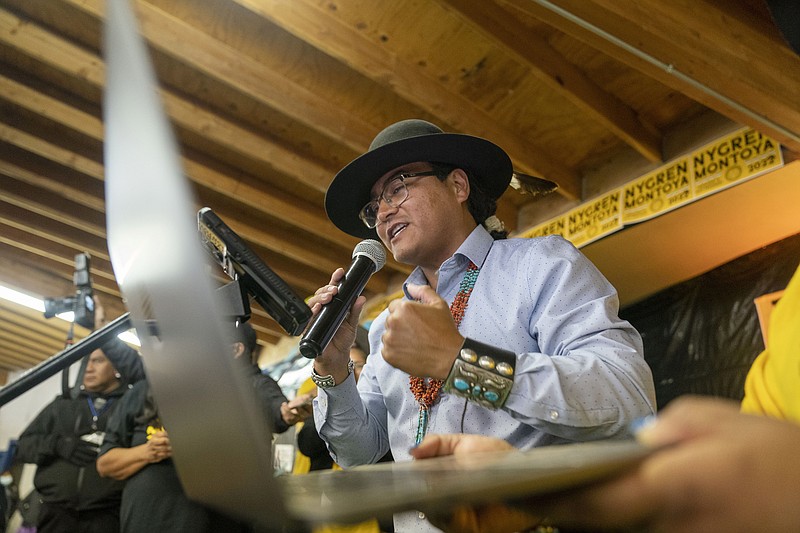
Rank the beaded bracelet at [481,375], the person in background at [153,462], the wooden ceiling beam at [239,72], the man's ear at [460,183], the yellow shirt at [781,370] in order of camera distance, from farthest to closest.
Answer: the wooden ceiling beam at [239,72] < the person in background at [153,462] < the man's ear at [460,183] < the beaded bracelet at [481,375] < the yellow shirt at [781,370]

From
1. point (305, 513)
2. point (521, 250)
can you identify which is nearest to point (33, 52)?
point (521, 250)

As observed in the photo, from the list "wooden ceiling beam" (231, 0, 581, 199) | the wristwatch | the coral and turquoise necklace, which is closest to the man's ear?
the coral and turquoise necklace

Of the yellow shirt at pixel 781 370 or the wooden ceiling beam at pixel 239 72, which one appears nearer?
the yellow shirt at pixel 781 370

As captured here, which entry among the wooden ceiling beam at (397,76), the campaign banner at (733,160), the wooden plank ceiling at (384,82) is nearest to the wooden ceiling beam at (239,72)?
the wooden plank ceiling at (384,82)

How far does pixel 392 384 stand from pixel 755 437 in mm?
1263

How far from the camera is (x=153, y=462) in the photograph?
2479 millimetres

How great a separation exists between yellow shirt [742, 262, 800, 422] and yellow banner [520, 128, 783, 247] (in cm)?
312

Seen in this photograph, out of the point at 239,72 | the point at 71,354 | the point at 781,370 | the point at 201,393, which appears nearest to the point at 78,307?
the point at 71,354

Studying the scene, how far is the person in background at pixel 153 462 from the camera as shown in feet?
7.51

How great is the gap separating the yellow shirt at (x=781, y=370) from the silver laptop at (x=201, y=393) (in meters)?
0.28

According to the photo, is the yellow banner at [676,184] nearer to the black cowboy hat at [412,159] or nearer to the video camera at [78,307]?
the black cowboy hat at [412,159]

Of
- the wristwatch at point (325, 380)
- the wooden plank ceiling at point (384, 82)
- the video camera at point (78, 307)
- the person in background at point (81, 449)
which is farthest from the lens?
the person in background at point (81, 449)

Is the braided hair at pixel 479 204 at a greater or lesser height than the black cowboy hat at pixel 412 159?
lesser

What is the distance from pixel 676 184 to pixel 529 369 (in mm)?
3244
